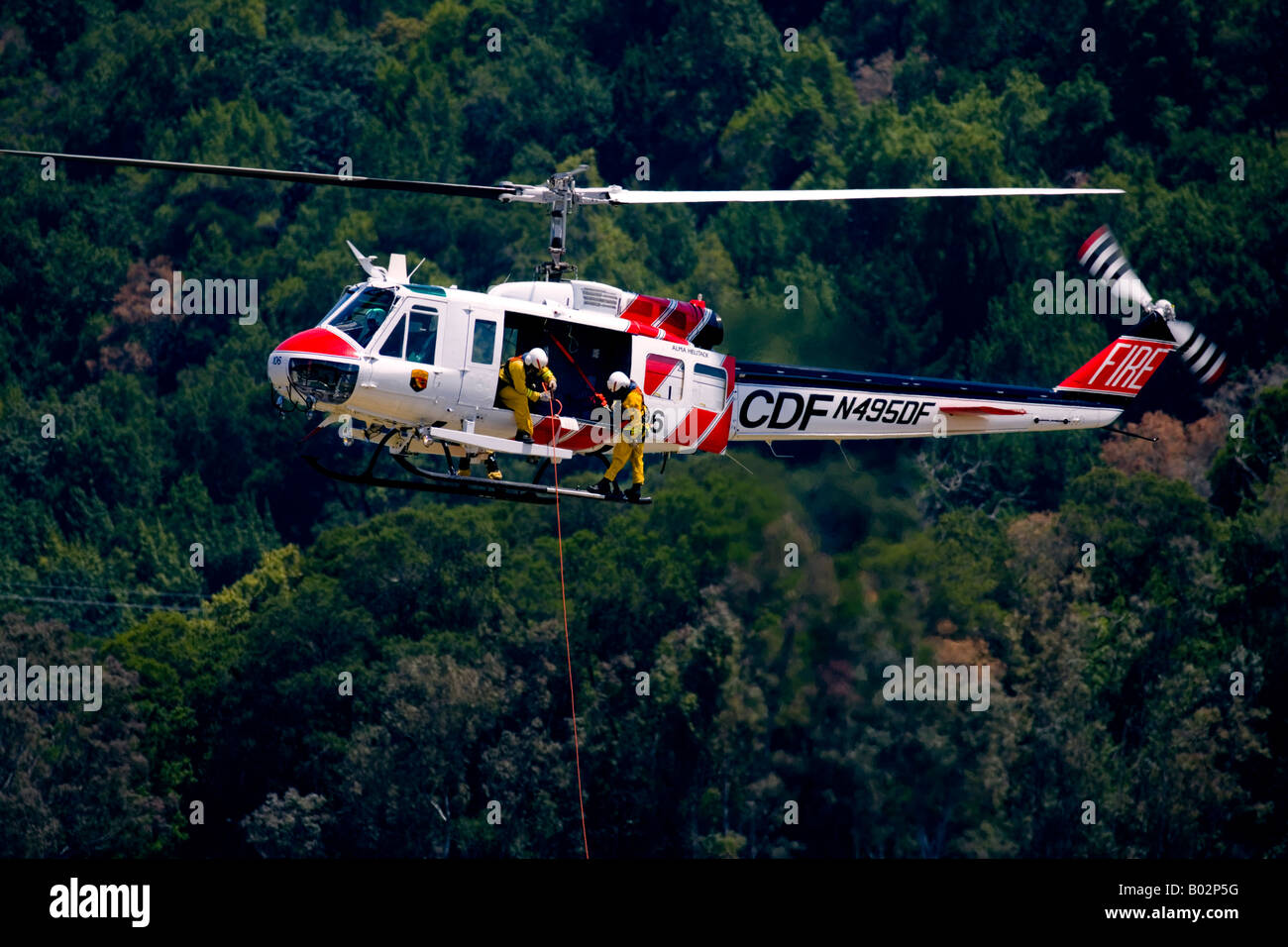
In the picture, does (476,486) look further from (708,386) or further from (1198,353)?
(1198,353)

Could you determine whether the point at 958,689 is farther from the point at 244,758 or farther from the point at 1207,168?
the point at 1207,168

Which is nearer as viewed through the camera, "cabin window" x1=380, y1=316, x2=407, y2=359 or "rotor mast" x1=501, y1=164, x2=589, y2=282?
"cabin window" x1=380, y1=316, x2=407, y2=359

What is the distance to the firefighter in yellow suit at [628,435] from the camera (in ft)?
83.2

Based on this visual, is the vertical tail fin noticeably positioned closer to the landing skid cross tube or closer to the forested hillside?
the landing skid cross tube

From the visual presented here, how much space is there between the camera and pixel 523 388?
25.0m

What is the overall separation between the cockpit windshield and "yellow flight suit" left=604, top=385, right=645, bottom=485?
97.8 inches

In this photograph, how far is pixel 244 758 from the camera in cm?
6200

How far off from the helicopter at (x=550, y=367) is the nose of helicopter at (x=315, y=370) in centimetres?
1

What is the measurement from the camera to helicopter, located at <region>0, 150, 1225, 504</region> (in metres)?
24.5

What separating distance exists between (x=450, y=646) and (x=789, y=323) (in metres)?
12.7

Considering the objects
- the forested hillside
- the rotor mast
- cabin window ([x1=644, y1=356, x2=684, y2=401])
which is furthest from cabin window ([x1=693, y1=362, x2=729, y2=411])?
the forested hillside

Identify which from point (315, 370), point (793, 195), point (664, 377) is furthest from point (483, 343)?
point (793, 195)

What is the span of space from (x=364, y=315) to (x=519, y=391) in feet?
5.31

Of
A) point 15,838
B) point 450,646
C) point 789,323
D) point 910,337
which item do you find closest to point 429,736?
point 450,646
